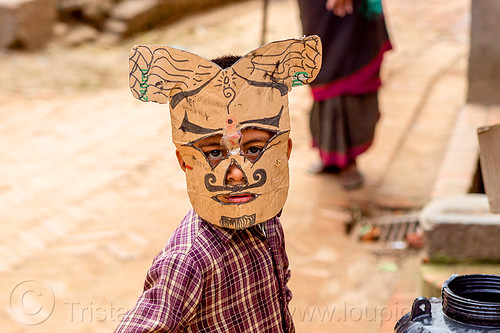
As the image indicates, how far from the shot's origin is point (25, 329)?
144 inches

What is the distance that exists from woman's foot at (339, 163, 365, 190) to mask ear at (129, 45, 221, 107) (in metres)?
3.34

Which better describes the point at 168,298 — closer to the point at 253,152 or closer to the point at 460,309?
the point at 253,152

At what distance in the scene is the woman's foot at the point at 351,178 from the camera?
5.19 metres

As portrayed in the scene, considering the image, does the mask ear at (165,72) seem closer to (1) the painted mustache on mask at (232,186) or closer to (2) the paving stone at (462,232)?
(1) the painted mustache on mask at (232,186)

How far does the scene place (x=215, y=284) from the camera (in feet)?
6.59

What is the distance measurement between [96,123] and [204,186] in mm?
4788

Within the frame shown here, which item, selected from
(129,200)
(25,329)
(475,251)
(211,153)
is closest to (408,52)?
(129,200)

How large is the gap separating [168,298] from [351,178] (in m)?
3.47

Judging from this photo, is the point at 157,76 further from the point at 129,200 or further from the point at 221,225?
the point at 129,200

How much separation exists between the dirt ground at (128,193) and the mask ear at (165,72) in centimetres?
191

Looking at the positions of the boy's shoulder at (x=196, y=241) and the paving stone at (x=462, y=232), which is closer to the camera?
the boy's shoulder at (x=196, y=241)

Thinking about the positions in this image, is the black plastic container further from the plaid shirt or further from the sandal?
the sandal

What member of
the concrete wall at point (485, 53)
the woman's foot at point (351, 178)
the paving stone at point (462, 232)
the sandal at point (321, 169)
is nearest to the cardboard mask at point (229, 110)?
the paving stone at point (462, 232)

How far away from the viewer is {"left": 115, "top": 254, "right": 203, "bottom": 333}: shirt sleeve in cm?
182
